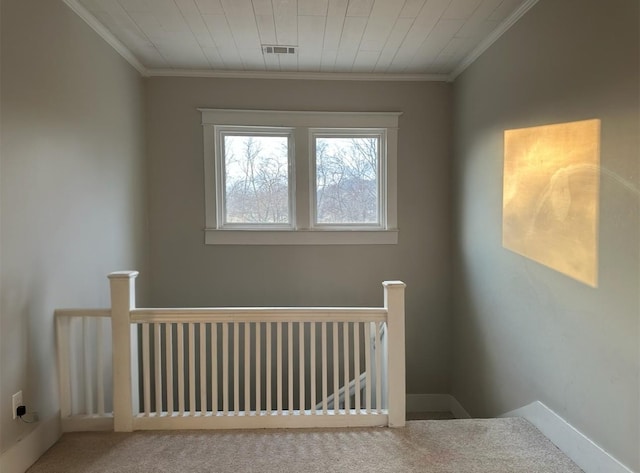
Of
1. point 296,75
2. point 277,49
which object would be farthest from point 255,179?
point 277,49

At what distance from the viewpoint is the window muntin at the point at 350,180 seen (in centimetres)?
388

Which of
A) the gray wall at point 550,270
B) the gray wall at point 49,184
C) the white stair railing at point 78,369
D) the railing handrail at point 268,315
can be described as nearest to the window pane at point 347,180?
the gray wall at point 550,270

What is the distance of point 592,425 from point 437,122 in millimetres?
2704

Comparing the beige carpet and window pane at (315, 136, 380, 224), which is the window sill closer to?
window pane at (315, 136, 380, 224)

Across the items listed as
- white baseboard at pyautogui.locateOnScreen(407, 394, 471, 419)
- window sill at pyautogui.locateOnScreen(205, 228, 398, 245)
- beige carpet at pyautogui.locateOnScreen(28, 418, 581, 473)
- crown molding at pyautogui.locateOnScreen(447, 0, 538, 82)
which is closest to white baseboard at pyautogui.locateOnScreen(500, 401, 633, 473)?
beige carpet at pyautogui.locateOnScreen(28, 418, 581, 473)

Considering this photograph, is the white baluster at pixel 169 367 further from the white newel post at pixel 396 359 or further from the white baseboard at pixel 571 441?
the white baseboard at pixel 571 441

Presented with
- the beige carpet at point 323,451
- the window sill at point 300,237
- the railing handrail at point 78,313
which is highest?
the window sill at point 300,237

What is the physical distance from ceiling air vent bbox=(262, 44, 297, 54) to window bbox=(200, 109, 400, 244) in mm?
603

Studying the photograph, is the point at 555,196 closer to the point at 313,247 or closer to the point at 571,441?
the point at 571,441

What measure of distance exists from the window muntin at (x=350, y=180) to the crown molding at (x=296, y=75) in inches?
18.9

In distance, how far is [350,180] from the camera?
3918mm

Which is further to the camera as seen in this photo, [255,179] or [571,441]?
[255,179]

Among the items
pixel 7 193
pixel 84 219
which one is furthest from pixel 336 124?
pixel 7 193

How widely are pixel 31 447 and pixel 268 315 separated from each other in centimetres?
133
